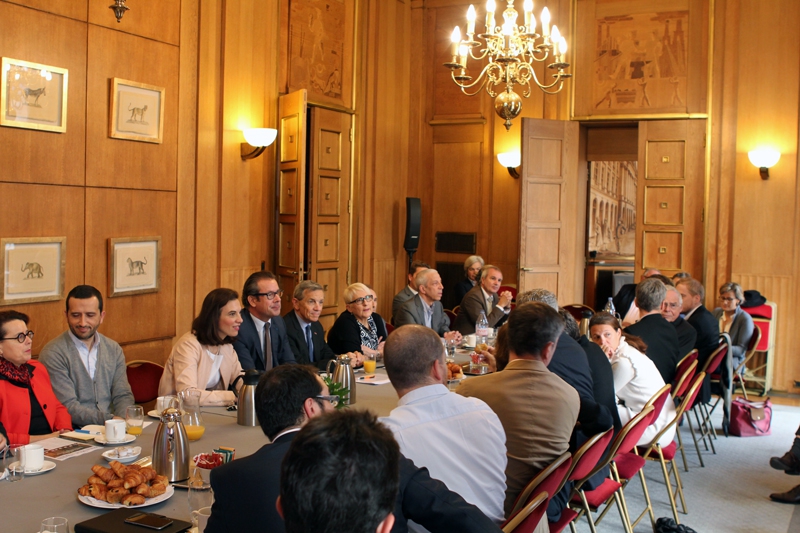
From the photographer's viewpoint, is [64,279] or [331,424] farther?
[64,279]

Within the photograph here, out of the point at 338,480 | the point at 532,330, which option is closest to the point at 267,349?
the point at 532,330

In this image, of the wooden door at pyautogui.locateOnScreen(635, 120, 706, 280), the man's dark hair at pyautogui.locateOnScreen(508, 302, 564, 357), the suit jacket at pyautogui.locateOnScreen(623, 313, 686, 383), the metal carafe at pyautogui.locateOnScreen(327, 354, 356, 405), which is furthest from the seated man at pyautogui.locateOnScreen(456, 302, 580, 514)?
the wooden door at pyautogui.locateOnScreen(635, 120, 706, 280)

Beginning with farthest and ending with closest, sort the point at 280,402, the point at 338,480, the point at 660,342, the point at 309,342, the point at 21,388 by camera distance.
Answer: the point at 660,342 < the point at 309,342 < the point at 21,388 < the point at 280,402 < the point at 338,480

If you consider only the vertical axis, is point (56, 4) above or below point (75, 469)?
above

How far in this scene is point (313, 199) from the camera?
8656mm

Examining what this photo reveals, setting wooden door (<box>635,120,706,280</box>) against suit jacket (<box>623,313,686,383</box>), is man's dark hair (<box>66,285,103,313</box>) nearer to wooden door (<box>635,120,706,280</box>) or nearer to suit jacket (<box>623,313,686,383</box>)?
suit jacket (<box>623,313,686,383</box>)

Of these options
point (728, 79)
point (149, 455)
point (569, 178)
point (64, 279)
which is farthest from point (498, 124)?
point (149, 455)

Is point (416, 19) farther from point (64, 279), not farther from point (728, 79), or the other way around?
point (64, 279)

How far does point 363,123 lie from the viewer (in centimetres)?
957

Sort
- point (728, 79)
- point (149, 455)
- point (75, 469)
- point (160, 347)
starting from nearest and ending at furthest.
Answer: point (75, 469)
point (149, 455)
point (160, 347)
point (728, 79)

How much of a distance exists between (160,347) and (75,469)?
4.08 m

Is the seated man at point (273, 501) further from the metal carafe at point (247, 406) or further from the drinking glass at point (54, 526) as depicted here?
the metal carafe at point (247, 406)

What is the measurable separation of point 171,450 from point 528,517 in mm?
1245

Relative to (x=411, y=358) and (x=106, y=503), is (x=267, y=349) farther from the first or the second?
(x=106, y=503)
